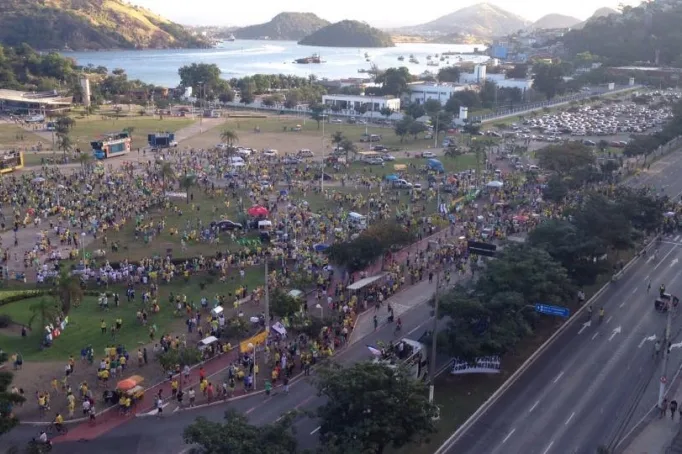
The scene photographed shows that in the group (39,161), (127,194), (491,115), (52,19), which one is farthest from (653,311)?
(52,19)

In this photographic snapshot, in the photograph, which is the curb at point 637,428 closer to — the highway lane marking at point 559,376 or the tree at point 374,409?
the highway lane marking at point 559,376

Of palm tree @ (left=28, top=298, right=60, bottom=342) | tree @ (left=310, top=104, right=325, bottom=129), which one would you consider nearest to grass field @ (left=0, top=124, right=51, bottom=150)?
tree @ (left=310, top=104, right=325, bottom=129)

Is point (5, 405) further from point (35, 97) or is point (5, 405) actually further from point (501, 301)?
point (35, 97)

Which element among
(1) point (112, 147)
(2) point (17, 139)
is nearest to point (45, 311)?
(1) point (112, 147)

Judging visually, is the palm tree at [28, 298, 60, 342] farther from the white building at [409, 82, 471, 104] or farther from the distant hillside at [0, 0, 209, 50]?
the distant hillside at [0, 0, 209, 50]

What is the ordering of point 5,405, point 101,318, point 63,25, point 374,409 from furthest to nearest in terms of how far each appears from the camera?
point 63,25, point 101,318, point 5,405, point 374,409

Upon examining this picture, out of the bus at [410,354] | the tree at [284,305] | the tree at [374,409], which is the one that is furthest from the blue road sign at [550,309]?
the tree at [284,305]
